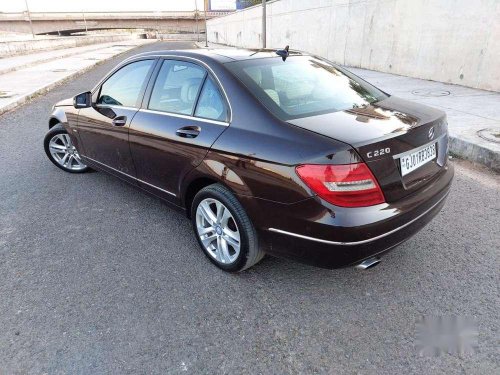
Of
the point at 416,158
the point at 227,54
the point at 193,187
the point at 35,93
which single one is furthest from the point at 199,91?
the point at 35,93

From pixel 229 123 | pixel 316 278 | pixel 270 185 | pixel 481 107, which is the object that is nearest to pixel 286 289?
pixel 316 278

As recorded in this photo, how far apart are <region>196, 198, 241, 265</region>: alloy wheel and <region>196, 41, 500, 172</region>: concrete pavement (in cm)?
374

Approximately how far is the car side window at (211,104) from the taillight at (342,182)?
2.78ft

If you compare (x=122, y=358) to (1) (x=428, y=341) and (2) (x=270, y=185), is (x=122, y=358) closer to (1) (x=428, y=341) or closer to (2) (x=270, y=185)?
(2) (x=270, y=185)

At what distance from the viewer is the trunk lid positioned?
7.08 feet

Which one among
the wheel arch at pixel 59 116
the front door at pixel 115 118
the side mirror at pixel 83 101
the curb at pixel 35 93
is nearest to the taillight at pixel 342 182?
the front door at pixel 115 118

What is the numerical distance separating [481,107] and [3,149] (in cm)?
834

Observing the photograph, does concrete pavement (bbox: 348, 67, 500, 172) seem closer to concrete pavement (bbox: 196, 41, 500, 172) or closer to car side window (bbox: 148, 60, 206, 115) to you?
concrete pavement (bbox: 196, 41, 500, 172)

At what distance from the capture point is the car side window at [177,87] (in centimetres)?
294

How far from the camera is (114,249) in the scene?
315 cm

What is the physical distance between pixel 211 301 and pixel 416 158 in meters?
1.64

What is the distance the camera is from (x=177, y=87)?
3.12 metres

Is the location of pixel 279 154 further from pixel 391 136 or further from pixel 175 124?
pixel 175 124

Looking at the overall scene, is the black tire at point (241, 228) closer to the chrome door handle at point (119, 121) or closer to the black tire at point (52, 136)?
the chrome door handle at point (119, 121)
